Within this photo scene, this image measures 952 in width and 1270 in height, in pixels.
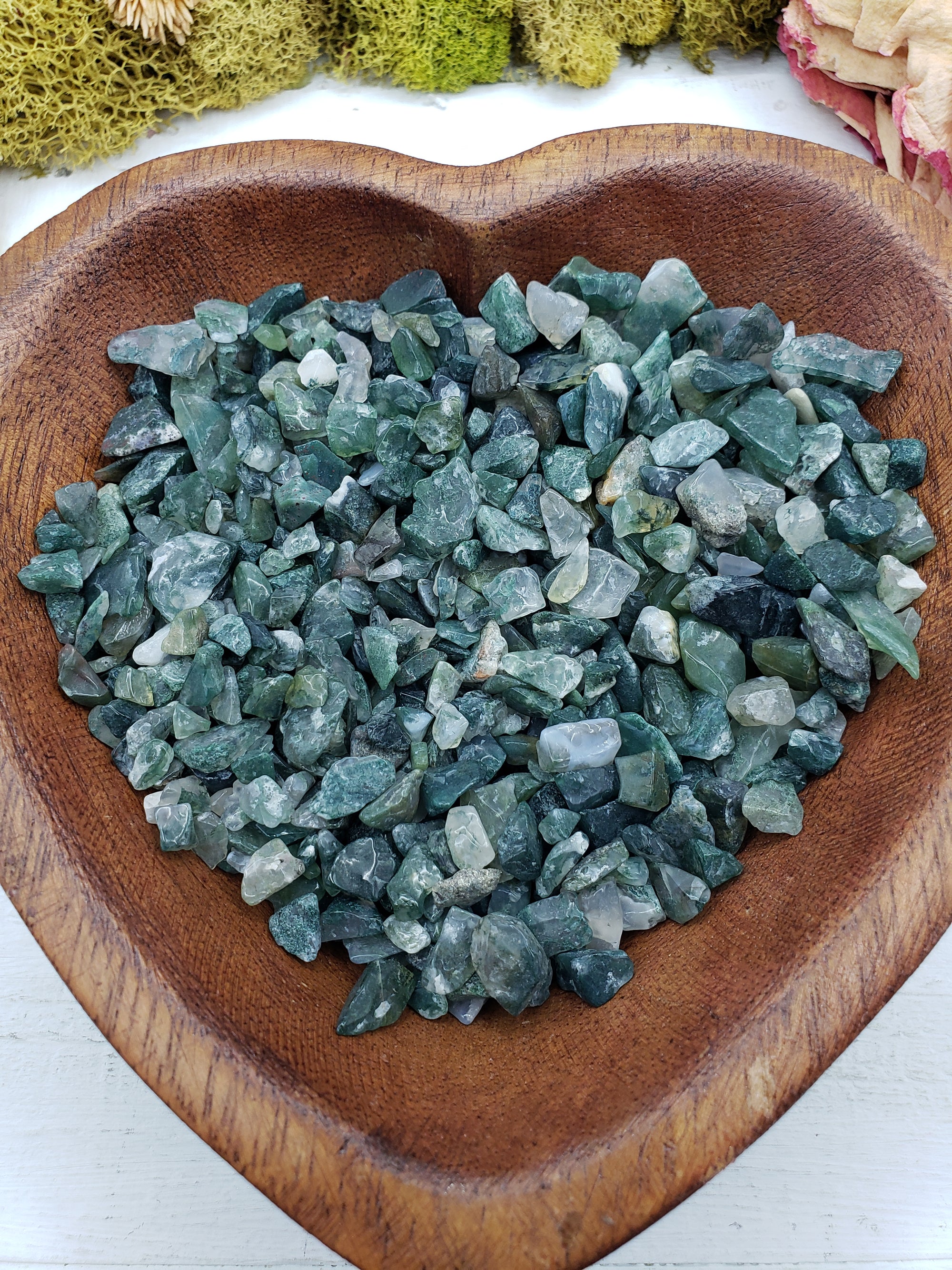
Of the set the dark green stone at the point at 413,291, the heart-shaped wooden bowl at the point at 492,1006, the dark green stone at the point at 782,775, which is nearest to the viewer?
the heart-shaped wooden bowl at the point at 492,1006

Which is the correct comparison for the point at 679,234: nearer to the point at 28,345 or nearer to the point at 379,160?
the point at 379,160

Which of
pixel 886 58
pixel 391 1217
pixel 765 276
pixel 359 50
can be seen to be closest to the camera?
pixel 391 1217

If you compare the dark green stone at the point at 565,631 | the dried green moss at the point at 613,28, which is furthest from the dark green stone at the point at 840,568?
the dried green moss at the point at 613,28

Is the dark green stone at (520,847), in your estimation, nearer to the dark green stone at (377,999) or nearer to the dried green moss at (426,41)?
the dark green stone at (377,999)

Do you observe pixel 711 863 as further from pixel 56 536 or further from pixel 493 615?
pixel 56 536

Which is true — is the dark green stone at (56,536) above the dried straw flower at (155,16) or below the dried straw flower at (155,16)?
below

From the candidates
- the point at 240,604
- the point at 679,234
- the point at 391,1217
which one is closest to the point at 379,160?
the point at 679,234
